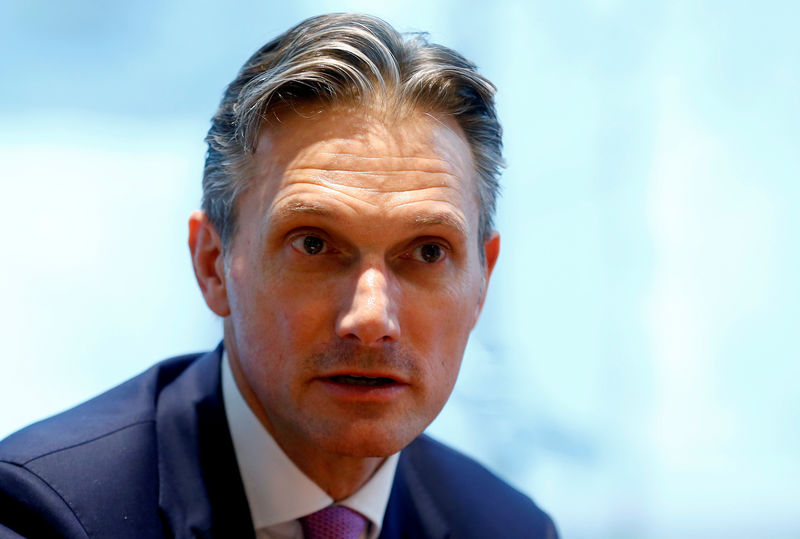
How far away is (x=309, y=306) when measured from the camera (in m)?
1.67

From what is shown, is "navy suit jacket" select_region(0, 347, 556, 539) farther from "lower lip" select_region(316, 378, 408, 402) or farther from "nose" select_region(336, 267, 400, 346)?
"nose" select_region(336, 267, 400, 346)

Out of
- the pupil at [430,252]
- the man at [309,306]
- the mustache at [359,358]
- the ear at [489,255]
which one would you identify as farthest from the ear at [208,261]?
the ear at [489,255]

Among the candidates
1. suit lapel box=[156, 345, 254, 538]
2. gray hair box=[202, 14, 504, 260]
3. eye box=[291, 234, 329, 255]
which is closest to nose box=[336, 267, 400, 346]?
eye box=[291, 234, 329, 255]

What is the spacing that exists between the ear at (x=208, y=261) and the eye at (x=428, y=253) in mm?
417

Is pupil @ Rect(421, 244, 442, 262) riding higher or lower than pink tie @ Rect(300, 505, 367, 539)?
higher

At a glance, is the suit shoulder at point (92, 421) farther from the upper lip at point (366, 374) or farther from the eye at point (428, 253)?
the eye at point (428, 253)

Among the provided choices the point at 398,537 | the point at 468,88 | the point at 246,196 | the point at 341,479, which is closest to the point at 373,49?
the point at 468,88

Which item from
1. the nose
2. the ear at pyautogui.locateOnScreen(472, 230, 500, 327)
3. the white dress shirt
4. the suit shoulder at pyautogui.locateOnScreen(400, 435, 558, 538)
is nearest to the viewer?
the nose

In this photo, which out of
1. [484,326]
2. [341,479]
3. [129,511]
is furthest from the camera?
[484,326]

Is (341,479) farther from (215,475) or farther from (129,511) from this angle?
(129,511)

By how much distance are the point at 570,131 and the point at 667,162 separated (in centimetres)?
37

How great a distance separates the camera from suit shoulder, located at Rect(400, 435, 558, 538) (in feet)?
7.06

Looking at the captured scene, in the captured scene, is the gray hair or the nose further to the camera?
the gray hair

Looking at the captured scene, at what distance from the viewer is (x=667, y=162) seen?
130 inches
